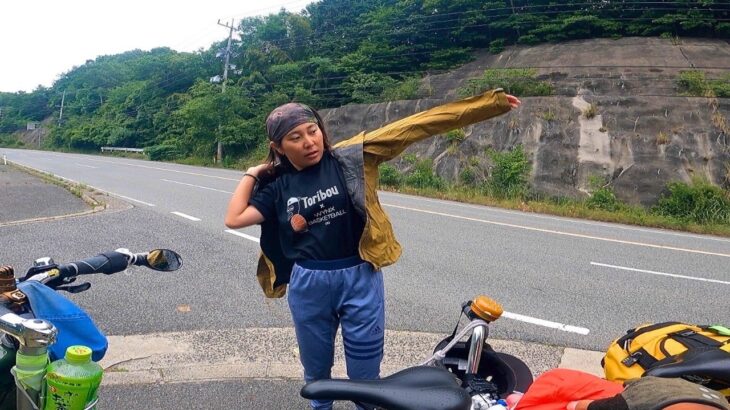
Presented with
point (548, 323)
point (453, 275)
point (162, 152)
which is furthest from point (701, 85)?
point (162, 152)

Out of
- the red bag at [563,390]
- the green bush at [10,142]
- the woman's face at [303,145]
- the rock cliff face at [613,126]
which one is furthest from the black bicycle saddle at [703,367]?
the green bush at [10,142]

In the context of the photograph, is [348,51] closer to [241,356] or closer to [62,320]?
[241,356]

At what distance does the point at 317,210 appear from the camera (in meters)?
2.51

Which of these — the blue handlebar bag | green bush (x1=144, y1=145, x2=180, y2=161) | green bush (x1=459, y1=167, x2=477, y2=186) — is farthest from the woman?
green bush (x1=144, y1=145, x2=180, y2=161)

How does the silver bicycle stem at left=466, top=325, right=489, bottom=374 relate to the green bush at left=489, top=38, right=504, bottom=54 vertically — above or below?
below

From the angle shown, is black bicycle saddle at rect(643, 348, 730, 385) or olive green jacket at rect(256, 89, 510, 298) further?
olive green jacket at rect(256, 89, 510, 298)

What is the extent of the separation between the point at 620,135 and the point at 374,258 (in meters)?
19.2

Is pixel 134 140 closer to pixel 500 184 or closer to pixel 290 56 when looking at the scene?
pixel 290 56

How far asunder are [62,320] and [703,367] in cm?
204

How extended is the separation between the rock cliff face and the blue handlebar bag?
18299 mm

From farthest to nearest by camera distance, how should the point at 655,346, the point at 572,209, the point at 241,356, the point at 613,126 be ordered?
the point at 613,126 < the point at 572,209 < the point at 241,356 < the point at 655,346

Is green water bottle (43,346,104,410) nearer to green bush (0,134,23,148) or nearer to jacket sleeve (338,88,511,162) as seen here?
jacket sleeve (338,88,511,162)

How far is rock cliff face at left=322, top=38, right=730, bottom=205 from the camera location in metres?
18.1

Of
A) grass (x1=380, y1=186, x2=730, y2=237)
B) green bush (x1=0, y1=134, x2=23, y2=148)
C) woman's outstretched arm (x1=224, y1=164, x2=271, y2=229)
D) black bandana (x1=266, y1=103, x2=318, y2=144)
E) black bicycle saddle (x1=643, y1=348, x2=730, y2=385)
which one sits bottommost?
green bush (x1=0, y1=134, x2=23, y2=148)
